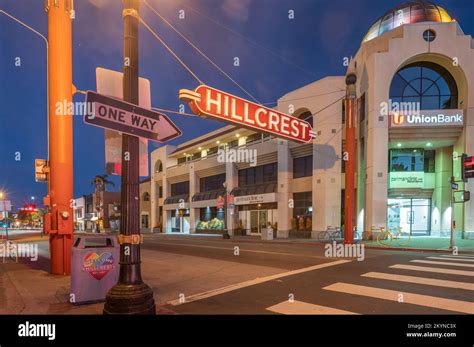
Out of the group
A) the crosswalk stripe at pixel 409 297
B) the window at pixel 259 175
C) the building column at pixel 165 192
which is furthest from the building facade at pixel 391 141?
the building column at pixel 165 192

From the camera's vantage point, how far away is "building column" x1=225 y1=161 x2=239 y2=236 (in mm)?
34562

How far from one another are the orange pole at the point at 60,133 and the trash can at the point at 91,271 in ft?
11.6

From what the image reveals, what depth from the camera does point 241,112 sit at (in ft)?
36.0

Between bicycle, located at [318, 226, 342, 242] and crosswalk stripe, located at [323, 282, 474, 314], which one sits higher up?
crosswalk stripe, located at [323, 282, 474, 314]

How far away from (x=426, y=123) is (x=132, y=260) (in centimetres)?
2214

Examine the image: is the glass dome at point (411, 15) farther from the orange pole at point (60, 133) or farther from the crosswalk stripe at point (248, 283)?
the orange pole at point (60, 133)

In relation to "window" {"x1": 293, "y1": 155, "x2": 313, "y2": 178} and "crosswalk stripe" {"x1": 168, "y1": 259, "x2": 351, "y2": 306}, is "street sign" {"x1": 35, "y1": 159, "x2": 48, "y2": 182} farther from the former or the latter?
"window" {"x1": 293, "y1": 155, "x2": 313, "y2": 178}

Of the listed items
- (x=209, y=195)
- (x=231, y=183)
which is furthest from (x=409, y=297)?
(x=209, y=195)

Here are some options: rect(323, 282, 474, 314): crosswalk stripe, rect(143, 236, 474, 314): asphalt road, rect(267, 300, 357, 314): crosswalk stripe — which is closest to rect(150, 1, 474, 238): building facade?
rect(143, 236, 474, 314): asphalt road

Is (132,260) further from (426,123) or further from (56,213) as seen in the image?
(426,123)

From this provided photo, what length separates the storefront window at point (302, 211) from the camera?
2703 centimetres

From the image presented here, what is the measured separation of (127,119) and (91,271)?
353 cm

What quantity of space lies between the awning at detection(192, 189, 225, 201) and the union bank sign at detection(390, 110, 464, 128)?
2031 cm

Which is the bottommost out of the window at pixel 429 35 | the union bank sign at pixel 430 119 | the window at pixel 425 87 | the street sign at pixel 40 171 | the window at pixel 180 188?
the window at pixel 180 188
